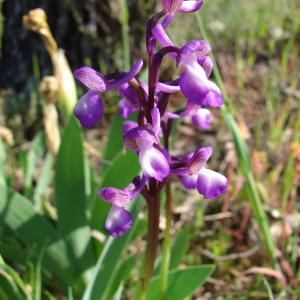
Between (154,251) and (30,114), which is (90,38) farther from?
(154,251)

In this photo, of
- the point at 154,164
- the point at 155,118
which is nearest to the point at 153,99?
the point at 155,118

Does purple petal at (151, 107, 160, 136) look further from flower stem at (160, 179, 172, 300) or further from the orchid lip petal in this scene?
flower stem at (160, 179, 172, 300)

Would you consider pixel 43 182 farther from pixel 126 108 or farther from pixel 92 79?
pixel 92 79

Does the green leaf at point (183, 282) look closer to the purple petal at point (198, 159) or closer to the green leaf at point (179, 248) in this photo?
the green leaf at point (179, 248)

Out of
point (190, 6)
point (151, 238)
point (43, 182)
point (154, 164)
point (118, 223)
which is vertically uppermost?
point (190, 6)

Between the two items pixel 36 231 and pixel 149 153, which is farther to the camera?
pixel 36 231

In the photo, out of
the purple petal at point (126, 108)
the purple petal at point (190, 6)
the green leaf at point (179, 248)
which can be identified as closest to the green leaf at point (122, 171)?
the purple petal at point (126, 108)

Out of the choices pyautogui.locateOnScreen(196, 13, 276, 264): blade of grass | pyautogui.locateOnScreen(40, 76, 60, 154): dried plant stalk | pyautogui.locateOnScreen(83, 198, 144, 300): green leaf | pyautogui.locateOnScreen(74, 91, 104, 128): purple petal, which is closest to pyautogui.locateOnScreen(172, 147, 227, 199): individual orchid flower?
pyautogui.locateOnScreen(74, 91, 104, 128): purple petal
